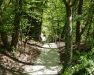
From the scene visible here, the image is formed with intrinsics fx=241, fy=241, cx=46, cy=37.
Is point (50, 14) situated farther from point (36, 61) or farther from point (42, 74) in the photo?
point (42, 74)

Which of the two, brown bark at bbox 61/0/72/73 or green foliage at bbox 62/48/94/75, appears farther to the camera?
brown bark at bbox 61/0/72/73

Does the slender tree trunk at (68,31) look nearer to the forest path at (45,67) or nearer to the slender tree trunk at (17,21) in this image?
A: the forest path at (45,67)

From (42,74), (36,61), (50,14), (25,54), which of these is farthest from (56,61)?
(50,14)

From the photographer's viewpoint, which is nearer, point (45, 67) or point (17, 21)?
point (45, 67)

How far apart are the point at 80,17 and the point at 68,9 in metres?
1.52

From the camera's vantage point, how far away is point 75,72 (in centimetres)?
1041

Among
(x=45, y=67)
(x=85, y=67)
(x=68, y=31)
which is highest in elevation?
(x=68, y=31)

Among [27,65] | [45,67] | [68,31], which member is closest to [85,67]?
[68,31]

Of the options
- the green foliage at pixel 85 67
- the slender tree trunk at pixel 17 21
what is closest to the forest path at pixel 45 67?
the slender tree trunk at pixel 17 21

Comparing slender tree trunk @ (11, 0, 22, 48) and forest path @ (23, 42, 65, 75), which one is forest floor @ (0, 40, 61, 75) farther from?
slender tree trunk @ (11, 0, 22, 48)

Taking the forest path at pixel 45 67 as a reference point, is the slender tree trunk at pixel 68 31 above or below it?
above

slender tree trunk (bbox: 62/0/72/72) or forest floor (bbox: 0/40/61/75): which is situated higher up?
slender tree trunk (bbox: 62/0/72/72)

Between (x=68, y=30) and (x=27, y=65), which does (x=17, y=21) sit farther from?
(x=68, y=30)

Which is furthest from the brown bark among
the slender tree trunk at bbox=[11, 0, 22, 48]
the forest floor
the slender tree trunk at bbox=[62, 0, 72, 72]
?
the slender tree trunk at bbox=[11, 0, 22, 48]
